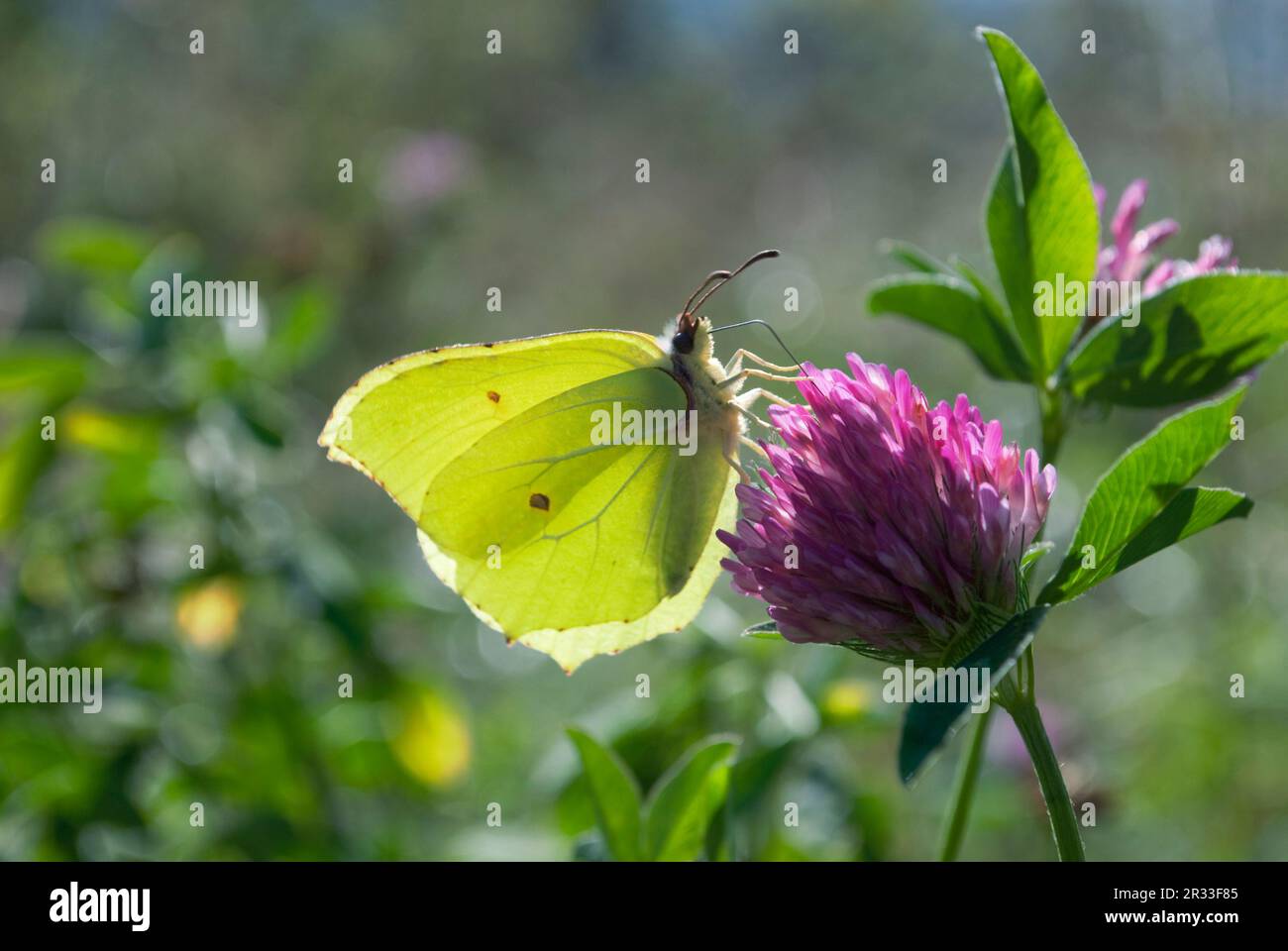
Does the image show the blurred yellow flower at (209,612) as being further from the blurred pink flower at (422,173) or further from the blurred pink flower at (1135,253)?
the blurred pink flower at (422,173)

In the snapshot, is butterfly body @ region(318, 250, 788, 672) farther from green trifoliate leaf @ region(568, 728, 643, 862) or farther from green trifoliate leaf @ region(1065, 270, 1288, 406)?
green trifoliate leaf @ region(1065, 270, 1288, 406)

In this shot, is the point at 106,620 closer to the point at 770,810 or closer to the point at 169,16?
the point at 770,810

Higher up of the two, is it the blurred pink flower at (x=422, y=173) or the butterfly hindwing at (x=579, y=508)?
the blurred pink flower at (x=422, y=173)

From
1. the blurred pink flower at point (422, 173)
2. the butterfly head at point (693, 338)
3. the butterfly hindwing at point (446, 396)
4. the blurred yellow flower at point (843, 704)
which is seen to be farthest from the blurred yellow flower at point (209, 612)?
the blurred pink flower at point (422, 173)

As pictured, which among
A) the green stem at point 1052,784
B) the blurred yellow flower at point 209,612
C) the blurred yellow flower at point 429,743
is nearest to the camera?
the green stem at point 1052,784

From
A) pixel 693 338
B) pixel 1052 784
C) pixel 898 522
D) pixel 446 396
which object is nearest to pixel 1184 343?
pixel 898 522

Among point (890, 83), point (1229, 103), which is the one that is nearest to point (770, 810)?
point (1229, 103)

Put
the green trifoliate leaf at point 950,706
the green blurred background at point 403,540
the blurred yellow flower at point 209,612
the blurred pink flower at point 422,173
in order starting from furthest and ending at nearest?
the blurred pink flower at point 422,173, the blurred yellow flower at point 209,612, the green blurred background at point 403,540, the green trifoliate leaf at point 950,706
